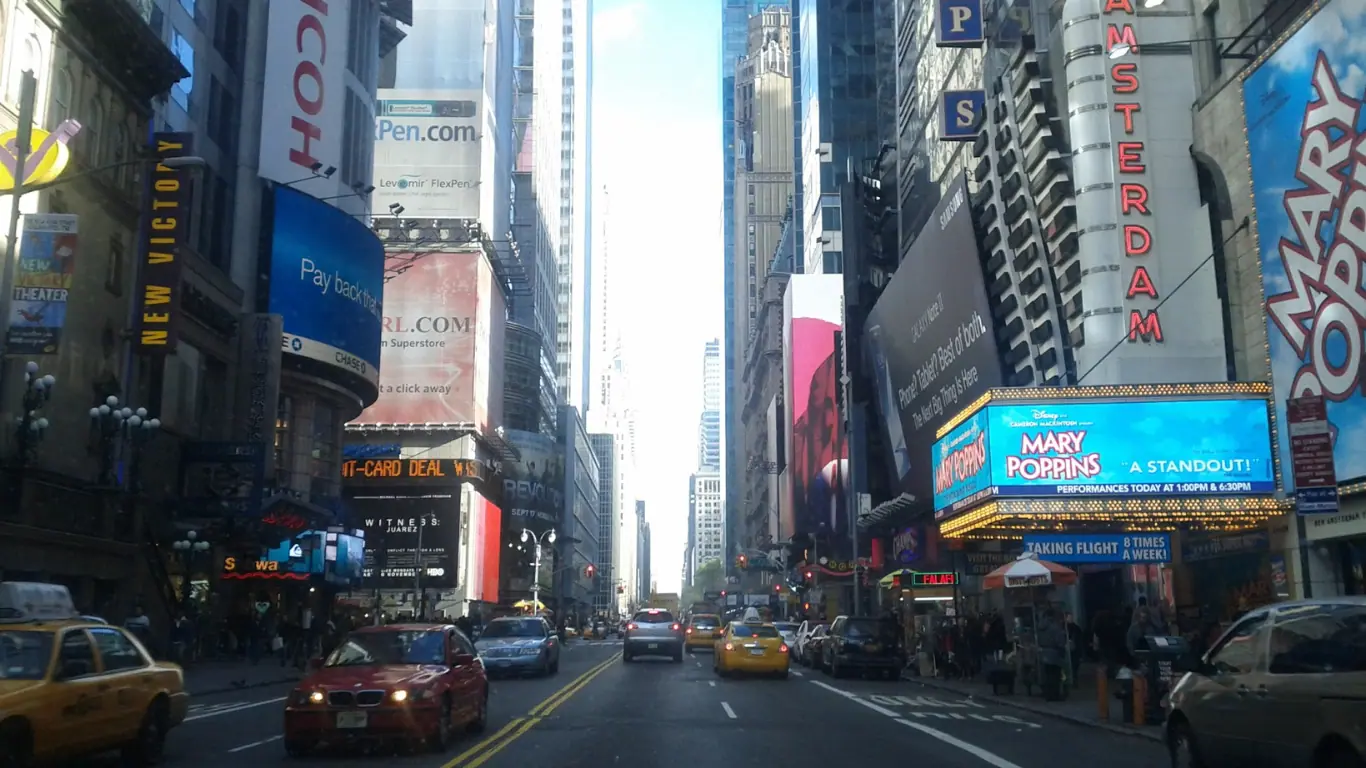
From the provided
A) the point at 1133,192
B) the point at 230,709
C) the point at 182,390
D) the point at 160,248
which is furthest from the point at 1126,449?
the point at 182,390

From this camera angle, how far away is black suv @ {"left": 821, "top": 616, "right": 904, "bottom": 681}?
103 ft

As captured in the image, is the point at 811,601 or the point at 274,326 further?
the point at 811,601

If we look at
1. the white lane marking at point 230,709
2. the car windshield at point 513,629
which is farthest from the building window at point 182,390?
the white lane marking at point 230,709

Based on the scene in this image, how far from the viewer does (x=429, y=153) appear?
8231 cm

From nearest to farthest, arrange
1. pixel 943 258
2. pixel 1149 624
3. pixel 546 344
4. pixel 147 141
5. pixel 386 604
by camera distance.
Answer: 1. pixel 1149 624
2. pixel 147 141
3. pixel 943 258
4. pixel 386 604
5. pixel 546 344

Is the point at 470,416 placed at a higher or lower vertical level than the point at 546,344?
lower

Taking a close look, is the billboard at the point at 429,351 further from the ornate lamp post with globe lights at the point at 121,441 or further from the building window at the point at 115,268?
the building window at the point at 115,268

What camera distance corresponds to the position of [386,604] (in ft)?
259

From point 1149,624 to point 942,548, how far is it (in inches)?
1040

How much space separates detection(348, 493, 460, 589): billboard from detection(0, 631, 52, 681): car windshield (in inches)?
2822

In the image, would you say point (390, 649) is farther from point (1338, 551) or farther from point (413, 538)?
point (413, 538)

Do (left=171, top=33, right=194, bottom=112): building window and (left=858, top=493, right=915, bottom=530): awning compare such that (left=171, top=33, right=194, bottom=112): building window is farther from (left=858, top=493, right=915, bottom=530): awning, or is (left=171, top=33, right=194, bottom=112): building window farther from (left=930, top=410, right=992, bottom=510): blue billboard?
(left=858, top=493, right=915, bottom=530): awning

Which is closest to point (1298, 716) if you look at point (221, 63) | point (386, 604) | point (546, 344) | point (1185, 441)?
point (1185, 441)

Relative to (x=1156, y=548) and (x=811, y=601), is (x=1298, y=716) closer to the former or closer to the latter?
(x=1156, y=548)
